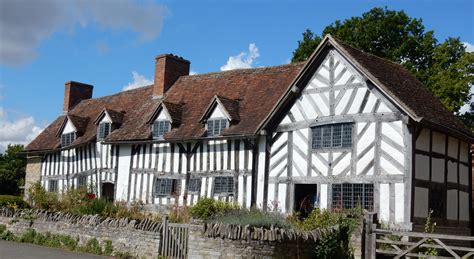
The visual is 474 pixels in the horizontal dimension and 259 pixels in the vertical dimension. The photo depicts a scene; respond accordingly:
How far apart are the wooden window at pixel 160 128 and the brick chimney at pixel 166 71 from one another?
131 inches

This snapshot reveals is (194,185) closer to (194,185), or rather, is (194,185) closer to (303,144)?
(194,185)

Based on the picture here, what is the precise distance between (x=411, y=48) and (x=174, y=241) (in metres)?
21.9

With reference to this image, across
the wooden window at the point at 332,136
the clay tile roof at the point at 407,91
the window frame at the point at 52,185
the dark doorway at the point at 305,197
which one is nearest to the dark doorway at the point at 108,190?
the window frame at the point at 52,185

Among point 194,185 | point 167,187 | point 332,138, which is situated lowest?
point 167,187

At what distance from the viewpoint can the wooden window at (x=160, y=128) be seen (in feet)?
76.8

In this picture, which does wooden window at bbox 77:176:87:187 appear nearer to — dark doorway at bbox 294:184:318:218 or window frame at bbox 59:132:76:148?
window frame at bbox 59:132:76:148

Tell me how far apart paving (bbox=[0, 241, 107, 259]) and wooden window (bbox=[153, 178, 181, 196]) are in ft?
22.1

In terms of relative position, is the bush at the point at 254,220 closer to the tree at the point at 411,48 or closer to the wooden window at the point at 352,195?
the wooden window at the point at 352,195

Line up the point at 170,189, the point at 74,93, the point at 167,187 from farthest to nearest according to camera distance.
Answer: the point at 74,93, the point at 167,187, the point at 170,189

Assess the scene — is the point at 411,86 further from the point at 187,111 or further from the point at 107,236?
the point at 107,236

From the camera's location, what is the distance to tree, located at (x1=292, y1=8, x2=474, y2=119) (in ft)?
92.6

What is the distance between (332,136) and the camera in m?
18.5

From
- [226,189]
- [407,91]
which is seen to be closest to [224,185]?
[226,189]

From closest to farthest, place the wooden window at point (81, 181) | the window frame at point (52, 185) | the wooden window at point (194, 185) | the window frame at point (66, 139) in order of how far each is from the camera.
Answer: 1. the wooden window at point (194, 185)
2. the wooden window at point (81, 181)
3. the window frame at point (66, 139)
4. the window frame at point (52, 185)
